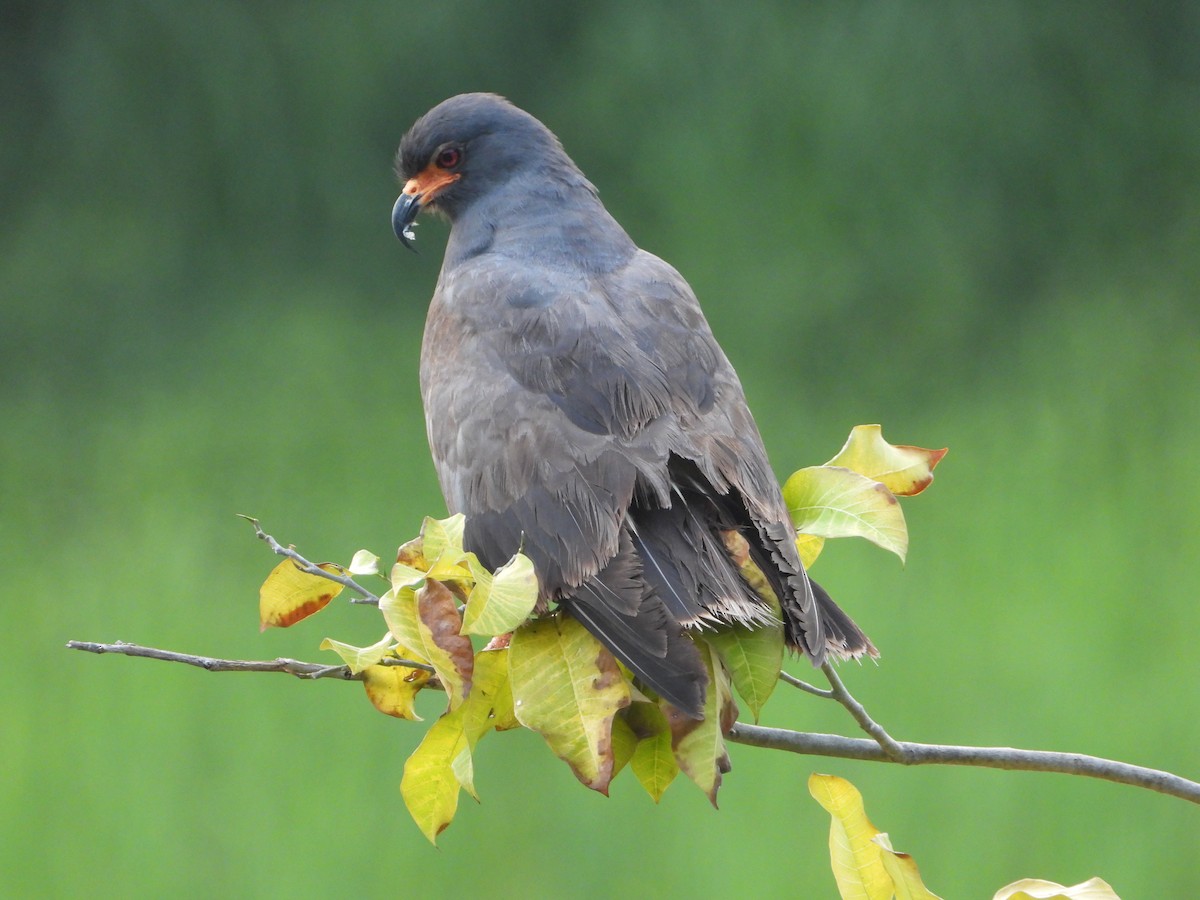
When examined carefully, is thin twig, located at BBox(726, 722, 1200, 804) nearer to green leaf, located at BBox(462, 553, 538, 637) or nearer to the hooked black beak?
green leaf, located at BBox(462, 553, 538, 637)

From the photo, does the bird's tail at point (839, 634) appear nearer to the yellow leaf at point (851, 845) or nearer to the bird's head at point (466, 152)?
the yellow leaf at point (851, 845)

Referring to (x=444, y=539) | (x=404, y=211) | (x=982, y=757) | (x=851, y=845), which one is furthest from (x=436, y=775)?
(x=404, y=211)

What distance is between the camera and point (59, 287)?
3537mm

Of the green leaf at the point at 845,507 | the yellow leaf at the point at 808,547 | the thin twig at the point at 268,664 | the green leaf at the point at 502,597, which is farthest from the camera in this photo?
the yellow leaf at the point at 808,547

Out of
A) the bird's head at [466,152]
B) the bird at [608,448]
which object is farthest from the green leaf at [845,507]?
the bird's head at [466,152]

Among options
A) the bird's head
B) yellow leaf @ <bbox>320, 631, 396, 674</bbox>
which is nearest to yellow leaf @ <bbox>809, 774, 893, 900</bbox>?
yellow leaf @ <bbox>320, 631, 396, 674</bbox>

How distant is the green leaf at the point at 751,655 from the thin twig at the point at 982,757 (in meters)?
0.03

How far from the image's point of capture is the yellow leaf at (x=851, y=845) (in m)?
1.31

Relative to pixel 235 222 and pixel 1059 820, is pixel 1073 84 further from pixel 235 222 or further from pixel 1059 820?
pixel 235 222

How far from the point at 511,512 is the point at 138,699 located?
214 cm

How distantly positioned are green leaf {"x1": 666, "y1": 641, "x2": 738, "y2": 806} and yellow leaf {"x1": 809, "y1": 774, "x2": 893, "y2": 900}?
0.10 metres

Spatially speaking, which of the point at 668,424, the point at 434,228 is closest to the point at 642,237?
the point at 434,228

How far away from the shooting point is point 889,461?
1473 millimetres

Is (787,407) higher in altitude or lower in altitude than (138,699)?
higher
